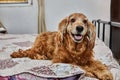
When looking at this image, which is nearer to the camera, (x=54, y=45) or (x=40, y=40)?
(x=54, y=45)

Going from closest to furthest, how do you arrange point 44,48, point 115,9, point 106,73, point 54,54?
point 106,73
point 54,54
point 44,48
point 115,9

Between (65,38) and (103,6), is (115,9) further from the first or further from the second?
(65,38)

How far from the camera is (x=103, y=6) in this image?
11.2 feet

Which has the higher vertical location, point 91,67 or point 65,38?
point 65,38

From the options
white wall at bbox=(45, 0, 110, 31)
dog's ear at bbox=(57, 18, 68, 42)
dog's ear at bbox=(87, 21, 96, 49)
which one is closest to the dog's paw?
dog's ear at bbox=(87, 21, 96, 49)

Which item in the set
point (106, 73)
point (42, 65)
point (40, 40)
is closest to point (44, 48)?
point (40, 40)

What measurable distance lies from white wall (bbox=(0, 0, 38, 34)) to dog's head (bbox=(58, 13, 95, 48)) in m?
2.34

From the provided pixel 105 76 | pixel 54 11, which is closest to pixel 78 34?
pixel 105 76

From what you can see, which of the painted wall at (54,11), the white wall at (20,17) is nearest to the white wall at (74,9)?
the painted wall at (54,11)

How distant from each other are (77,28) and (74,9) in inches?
94.7

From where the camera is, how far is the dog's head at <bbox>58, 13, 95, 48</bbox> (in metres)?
1.07

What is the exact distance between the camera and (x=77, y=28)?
1066mm

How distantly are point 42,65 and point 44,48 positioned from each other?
0.18 m

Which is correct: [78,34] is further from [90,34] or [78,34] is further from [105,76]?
[105,76]
